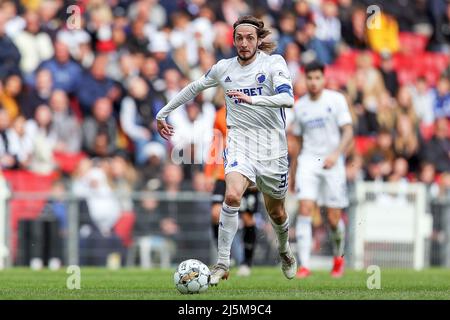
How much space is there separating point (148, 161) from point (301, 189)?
5.61 m

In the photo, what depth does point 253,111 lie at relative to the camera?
12.3m

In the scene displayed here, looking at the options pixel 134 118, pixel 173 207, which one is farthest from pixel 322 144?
pixel 134 118

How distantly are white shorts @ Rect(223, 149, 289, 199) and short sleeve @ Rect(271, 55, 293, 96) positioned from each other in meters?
0.84

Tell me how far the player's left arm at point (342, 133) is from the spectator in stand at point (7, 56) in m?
7.17

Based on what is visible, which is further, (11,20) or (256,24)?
(11,20)

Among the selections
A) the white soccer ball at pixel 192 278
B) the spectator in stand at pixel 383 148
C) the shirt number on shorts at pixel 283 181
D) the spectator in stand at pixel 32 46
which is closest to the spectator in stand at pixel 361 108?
the spectator in stand at pixel 383 148

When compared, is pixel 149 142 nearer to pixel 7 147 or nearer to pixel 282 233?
pixel 7 147

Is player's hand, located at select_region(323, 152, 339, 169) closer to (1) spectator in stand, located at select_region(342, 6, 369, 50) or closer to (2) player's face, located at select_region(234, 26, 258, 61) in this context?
(2) player's face, located at select_region(234, 26, 258, 61)

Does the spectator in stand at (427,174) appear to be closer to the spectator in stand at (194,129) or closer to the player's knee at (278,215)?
the spectator in stand at (194,129)

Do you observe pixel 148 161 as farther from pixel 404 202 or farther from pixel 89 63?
pixel 404 202

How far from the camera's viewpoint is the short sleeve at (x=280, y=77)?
1178 cm

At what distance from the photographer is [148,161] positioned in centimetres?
2166

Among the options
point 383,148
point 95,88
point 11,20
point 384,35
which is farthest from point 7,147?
point 384,35

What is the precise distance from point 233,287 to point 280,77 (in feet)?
7.73
